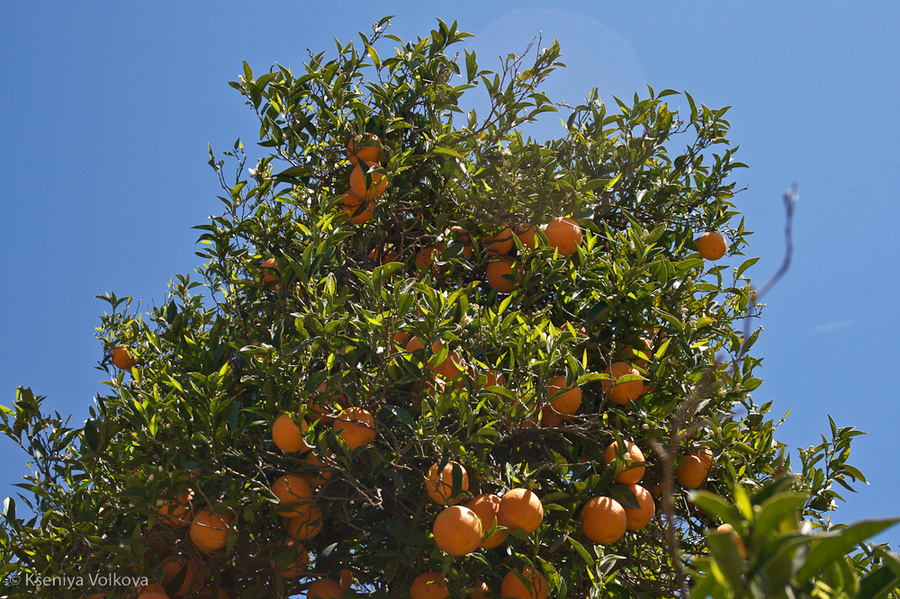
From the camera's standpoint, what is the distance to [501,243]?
130 inches

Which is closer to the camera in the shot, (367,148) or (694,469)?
(694,469)

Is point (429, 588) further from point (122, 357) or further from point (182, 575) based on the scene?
point (122, 357)

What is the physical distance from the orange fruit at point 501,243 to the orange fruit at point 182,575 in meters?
1.96

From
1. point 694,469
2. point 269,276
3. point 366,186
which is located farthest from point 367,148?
point 694,469

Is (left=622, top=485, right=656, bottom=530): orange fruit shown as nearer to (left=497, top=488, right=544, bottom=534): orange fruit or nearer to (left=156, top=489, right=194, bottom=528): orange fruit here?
(left=497, top=488, right=544, bottom=534): orange fruit

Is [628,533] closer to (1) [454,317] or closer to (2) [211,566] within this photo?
(1) [454,317]

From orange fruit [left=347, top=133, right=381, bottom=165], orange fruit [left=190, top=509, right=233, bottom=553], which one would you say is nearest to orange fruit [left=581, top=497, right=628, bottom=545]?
orange fruit [left=190, top=509, right=233, bottom=553]

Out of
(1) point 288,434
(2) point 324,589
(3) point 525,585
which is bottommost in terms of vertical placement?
(3) point 525,585

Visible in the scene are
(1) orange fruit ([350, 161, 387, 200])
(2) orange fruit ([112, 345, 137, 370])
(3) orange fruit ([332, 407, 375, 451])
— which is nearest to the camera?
(3) orange fruit ([332, 407, 375, 451])

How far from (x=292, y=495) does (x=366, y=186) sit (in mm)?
1427

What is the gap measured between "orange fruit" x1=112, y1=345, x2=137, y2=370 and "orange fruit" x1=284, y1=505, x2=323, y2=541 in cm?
187

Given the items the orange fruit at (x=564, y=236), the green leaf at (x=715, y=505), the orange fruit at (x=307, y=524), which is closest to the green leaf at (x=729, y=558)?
the green leaf at (x=715, y=505)

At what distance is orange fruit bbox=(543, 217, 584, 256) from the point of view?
9.91ft

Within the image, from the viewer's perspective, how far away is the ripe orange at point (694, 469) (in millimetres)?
2693
